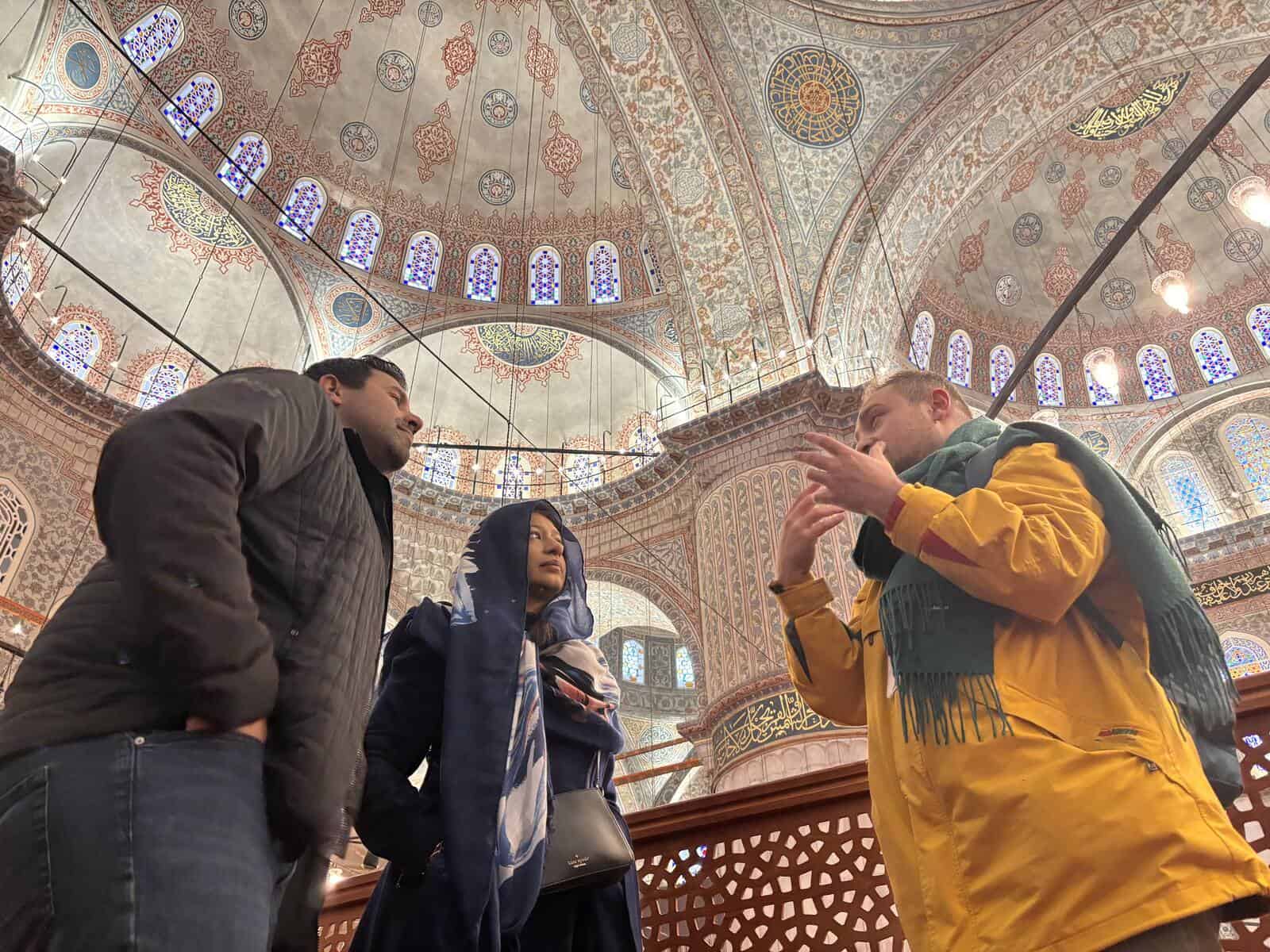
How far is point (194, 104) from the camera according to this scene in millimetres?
11789

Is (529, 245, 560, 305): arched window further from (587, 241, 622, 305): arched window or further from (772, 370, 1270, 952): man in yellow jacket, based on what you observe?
(772, 370, 1270, 952): man in yellow jacket

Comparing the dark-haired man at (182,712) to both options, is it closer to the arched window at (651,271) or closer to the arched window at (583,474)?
the arched window at (583,474)

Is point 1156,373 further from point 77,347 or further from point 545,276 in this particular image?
point 77,347

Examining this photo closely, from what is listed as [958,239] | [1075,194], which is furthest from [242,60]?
[1075,194]

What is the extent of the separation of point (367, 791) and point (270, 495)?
653mm

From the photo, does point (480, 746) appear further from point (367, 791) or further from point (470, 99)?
point (470, 99)

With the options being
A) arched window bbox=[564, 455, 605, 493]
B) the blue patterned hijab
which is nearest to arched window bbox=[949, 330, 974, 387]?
arched window bbox=[564, 455, 605, 493]

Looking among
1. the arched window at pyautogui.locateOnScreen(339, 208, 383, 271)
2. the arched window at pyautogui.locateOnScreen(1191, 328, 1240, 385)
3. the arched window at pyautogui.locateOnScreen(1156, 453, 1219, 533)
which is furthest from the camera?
the arched window at pyautogui.locateOnScreen(1191, 328, 1240, 385)

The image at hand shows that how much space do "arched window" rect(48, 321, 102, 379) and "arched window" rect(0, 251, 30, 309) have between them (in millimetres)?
636

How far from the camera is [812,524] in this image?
1.68m

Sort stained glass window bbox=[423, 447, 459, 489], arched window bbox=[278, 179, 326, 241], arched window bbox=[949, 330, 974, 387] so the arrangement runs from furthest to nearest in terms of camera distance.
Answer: arched window bbox=[949, 330, 974, 387] → stained glass window bbox=[423, 447, 459, 489] → arched window bbox=[278, 179, 326, 241]

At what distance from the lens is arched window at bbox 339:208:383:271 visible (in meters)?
13.1

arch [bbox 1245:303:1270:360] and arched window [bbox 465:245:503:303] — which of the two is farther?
arched window [bbox 465:245:503:303]

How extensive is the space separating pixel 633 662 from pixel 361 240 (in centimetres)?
809
